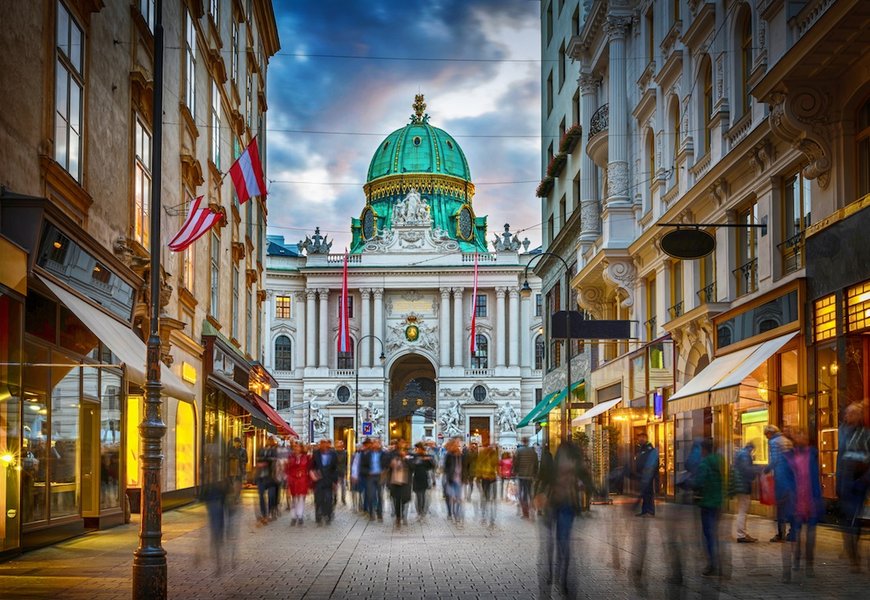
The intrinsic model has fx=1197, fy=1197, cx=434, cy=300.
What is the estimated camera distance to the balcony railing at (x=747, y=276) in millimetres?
23828

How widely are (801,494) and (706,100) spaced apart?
49.1 feet

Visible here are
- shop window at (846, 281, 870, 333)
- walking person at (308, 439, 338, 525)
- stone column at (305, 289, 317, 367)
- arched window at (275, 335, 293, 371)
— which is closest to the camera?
shop window at (846, 281, 870, 333)

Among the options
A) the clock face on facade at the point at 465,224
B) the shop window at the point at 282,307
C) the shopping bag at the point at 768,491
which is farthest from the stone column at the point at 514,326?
the shopping bag at the point at 768,491

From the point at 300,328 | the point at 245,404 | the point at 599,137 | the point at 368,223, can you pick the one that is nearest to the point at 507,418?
the point at 300,328

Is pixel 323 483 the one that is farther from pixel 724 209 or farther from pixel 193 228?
pixel 724 209

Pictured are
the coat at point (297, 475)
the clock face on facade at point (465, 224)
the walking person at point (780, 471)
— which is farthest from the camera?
the clock face on facade at point (465, 224)

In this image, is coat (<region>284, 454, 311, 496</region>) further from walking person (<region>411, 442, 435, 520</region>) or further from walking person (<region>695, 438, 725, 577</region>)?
walking person (<region>695, 438, 725, 577</region>)

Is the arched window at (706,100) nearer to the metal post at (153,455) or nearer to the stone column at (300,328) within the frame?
the metal post at (153,455)

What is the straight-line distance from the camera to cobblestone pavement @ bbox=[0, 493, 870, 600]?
12043 millimetres

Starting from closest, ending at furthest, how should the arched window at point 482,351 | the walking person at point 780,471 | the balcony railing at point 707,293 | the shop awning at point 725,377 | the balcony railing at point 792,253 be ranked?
the walking person at point 780,471, the shop awning at point 725,377, the balcony railing at point 792,253, the balcony railing at point 707,293, the arched window at point 482,351

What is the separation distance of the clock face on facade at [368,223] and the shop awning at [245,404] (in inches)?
2207

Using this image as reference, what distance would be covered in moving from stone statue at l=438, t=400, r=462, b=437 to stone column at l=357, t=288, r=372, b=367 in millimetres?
7280

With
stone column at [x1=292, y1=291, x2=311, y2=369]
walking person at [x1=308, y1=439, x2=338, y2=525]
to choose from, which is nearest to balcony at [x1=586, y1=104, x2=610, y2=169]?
walking person at [x1=308, y1=439, x2=338, y2=525]

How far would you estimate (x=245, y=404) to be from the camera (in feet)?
121
